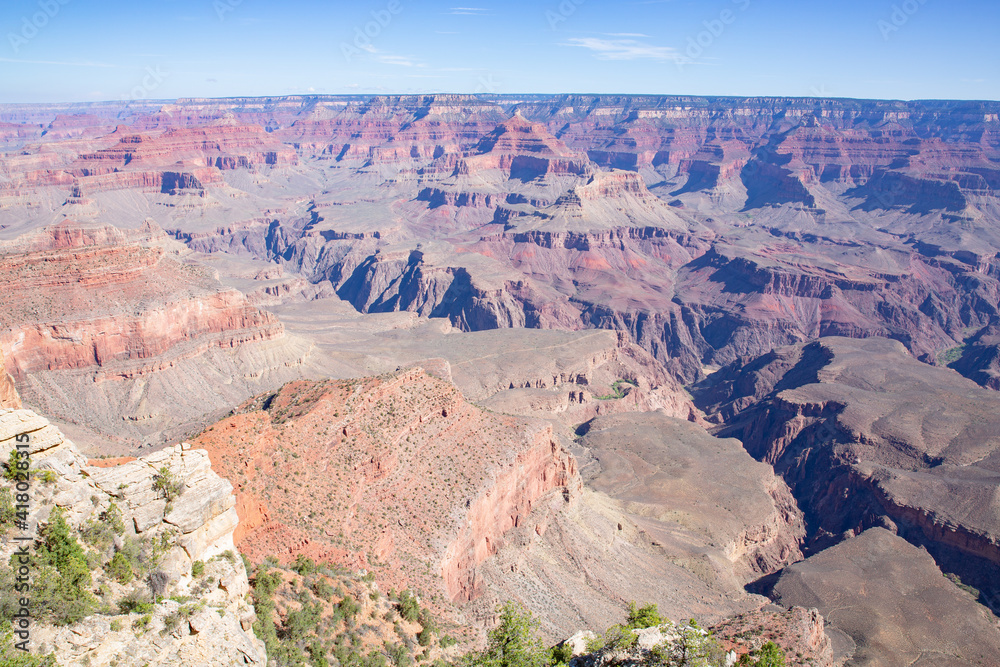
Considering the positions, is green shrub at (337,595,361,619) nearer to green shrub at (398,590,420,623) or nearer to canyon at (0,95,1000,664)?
green shrub at (398,590,420,623)

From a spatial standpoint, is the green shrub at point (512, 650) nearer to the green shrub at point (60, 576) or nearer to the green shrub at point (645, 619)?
the green shrub at point (645, 619)

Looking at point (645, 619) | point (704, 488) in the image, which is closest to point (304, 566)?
point (645, 619)

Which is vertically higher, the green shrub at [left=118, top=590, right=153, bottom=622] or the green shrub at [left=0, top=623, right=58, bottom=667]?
the green shrub at [left=0, top=623, right=58, bottom=667]

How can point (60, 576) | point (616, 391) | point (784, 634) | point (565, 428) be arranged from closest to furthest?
point (60, 576) → point (784, 634) → point (565, 428) → point (616, 391)

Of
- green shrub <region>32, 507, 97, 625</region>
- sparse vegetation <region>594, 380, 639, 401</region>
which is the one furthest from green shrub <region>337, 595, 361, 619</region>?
sparse vegetation <region>594, 380, 639, 401</region>

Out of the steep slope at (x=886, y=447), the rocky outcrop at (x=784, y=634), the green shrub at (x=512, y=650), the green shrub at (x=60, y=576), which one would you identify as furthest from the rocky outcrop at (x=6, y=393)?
the steep slope at (x=886, y=447)

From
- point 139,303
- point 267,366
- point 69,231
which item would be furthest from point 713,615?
point 69,231

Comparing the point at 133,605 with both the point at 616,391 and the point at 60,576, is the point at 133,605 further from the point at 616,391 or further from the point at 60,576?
the point at 616,391

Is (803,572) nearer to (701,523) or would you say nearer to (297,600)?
(701,523)
